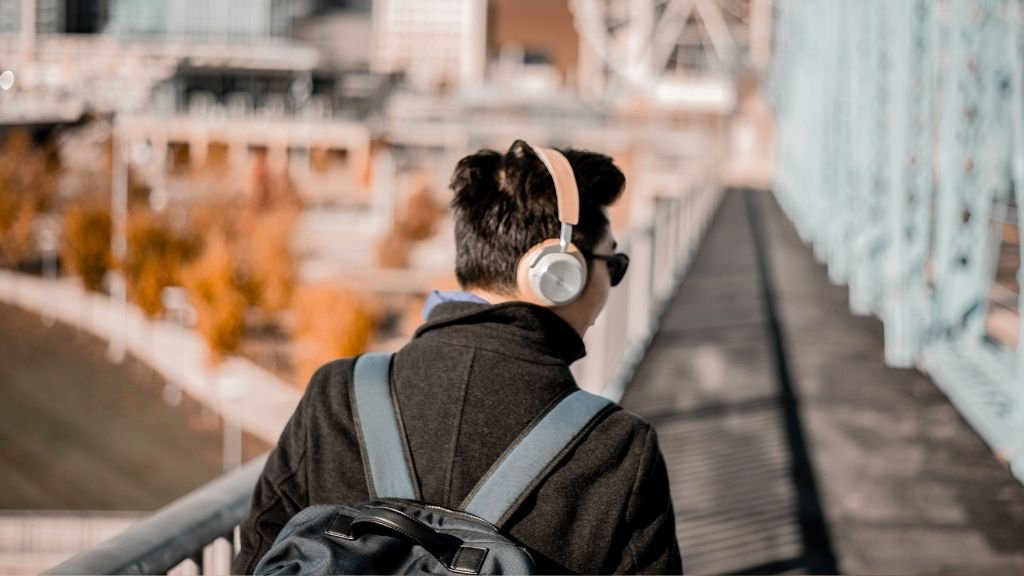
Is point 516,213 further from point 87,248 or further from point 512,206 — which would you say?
point 87,248

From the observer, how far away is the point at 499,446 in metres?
1.81

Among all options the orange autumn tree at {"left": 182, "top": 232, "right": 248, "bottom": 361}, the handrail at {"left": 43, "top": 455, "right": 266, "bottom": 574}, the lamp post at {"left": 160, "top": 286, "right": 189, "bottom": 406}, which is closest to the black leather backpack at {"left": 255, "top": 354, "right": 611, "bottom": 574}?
the handrail at {"left": 43, "top": 455, "right": 266, "bottom": 574}

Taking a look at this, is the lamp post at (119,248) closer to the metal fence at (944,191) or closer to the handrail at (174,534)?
the metal fence at (944,191)

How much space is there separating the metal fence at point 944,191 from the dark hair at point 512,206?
12.1 feet

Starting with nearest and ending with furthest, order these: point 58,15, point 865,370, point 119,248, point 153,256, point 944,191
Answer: point 944,191 → point 865,370 → point 58,15 → point 153,256 → point 119,248

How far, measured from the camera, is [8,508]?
79.7 feet

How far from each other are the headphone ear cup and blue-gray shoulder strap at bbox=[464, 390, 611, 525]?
20cm

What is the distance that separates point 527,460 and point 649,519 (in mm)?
215

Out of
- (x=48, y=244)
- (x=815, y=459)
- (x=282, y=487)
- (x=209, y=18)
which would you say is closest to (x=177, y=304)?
(x=48, y=244)

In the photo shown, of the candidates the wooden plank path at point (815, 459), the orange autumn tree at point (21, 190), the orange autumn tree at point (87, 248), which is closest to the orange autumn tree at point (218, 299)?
the orange autumn tree at point (87, 248)

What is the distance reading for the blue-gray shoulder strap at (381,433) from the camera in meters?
1.80

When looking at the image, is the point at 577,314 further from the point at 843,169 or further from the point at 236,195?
the point at 236,195

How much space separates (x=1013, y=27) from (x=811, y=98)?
18.9m

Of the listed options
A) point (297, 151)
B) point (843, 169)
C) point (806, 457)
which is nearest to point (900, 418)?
point (806, 457)
